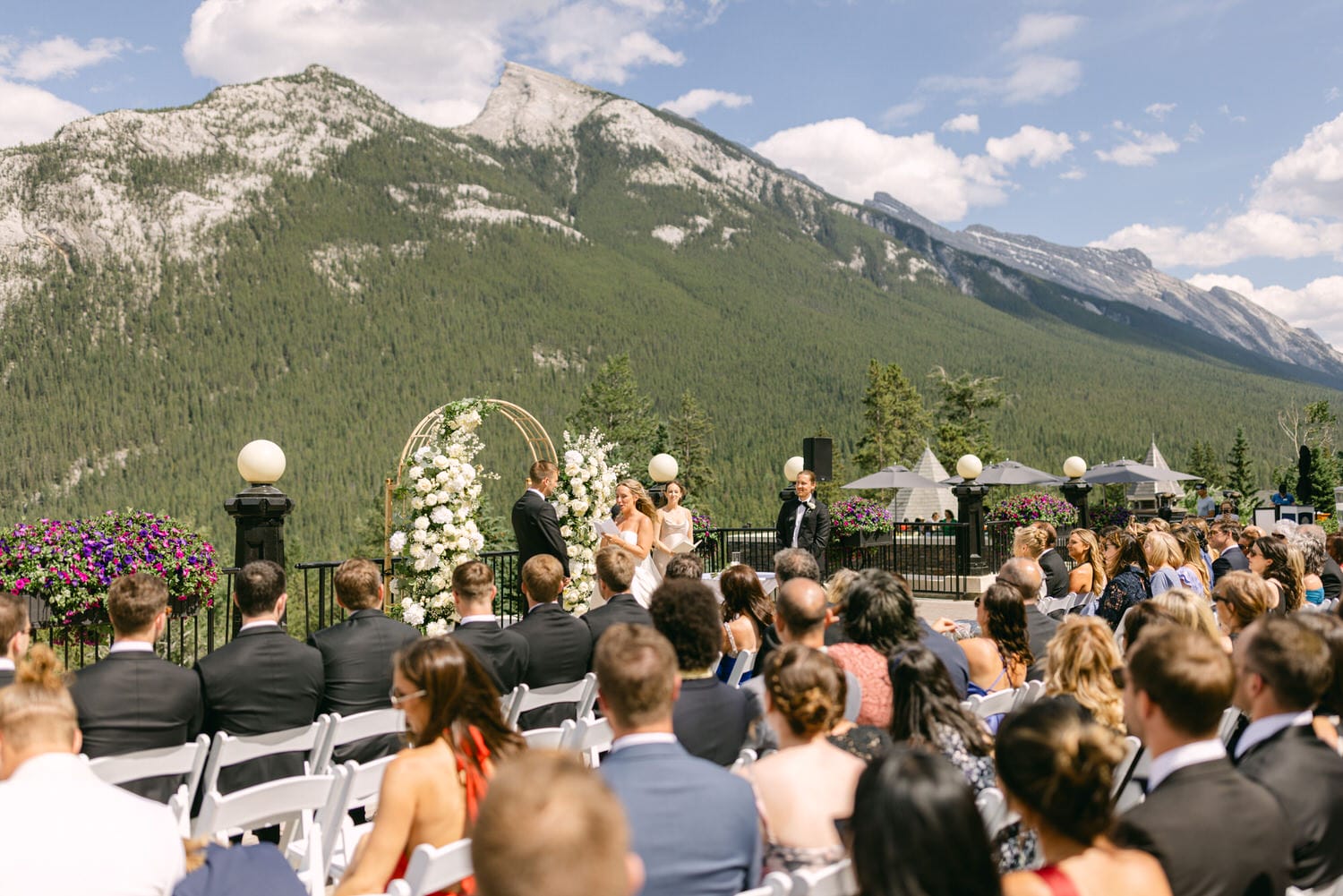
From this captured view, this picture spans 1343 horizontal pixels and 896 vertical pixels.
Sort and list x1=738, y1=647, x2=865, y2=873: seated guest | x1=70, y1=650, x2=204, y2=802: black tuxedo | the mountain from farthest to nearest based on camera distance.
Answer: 1. the mountain
2. x1=70, y1=650, x2=204, y2=802: black tuxedo
3. x1=738, y1=647, x2=865, y2=873: seated guest

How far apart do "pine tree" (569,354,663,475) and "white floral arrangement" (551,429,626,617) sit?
47.0 m

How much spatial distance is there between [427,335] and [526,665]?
A: 10101cm

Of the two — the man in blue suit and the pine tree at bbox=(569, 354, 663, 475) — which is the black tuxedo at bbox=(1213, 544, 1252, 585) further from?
the pine tree at bbox=(569, 354, 663, 475)

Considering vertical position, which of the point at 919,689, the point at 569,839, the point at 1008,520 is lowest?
the point at 1008,520

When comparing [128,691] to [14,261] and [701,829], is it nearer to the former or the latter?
[701,829]

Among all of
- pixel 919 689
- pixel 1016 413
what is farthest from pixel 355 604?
pixel 1016 413

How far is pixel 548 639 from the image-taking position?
5.16 metres

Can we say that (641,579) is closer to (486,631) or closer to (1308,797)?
(486,631)

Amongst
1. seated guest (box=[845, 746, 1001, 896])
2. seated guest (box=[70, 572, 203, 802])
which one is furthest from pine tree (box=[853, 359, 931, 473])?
seated guest (box=[845, 746, 1001, 896])

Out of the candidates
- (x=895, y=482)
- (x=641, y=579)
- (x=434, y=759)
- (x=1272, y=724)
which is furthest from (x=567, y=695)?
(x=895, y=482)

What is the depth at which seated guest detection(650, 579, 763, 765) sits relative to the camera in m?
3.59

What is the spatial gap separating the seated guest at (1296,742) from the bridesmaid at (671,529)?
6708mm

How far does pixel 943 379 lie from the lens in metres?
60.9

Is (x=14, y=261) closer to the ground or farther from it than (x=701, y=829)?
farther from it
